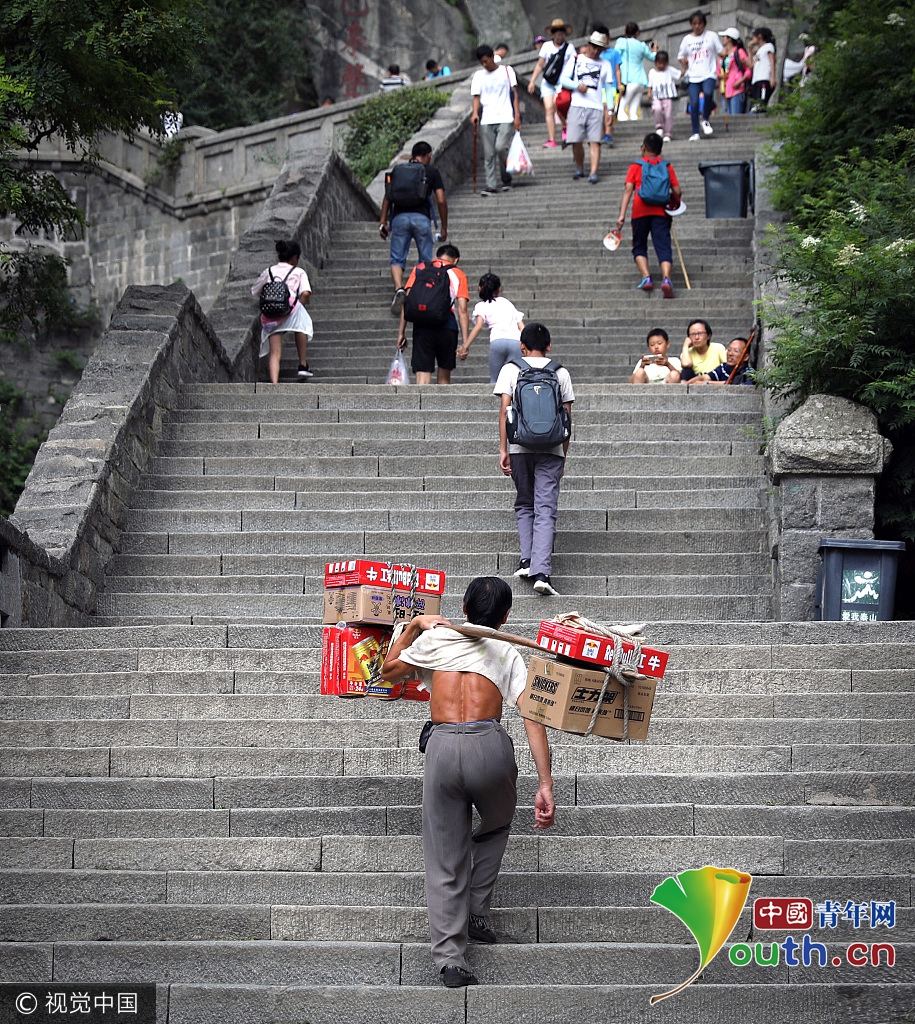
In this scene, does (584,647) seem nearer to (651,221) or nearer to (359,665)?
(359,665)

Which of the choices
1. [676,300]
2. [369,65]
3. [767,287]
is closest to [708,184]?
[676,300]

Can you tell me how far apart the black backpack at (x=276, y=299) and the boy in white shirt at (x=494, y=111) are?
6625 mm

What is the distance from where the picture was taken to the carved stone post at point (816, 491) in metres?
9.02

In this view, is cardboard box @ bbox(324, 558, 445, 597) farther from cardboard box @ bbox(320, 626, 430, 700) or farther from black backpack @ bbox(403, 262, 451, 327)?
black backpack @ bbox(403, 262, 451, 327)

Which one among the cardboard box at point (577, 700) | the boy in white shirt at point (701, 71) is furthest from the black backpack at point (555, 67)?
the cardboard box at point (577, 700)

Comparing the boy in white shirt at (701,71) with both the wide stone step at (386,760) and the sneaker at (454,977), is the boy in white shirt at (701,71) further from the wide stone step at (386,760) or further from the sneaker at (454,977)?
the sneaker at (454,977)

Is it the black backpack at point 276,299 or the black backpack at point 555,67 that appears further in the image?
the black backpack at point 555,67

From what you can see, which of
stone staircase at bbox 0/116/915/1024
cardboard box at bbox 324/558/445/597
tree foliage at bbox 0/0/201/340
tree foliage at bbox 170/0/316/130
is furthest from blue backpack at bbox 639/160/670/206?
tree foliage at bbox 170/0/316/130

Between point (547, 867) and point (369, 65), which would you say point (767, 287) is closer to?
point (547, 867)

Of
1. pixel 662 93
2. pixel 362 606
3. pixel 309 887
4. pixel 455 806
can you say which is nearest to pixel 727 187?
pixel 662 93

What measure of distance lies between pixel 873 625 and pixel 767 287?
5386 mm

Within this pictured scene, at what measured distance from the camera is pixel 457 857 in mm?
5707

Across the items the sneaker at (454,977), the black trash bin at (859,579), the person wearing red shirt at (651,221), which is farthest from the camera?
the person wearing red shirt at (651,221)

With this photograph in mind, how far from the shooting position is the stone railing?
8898mm
